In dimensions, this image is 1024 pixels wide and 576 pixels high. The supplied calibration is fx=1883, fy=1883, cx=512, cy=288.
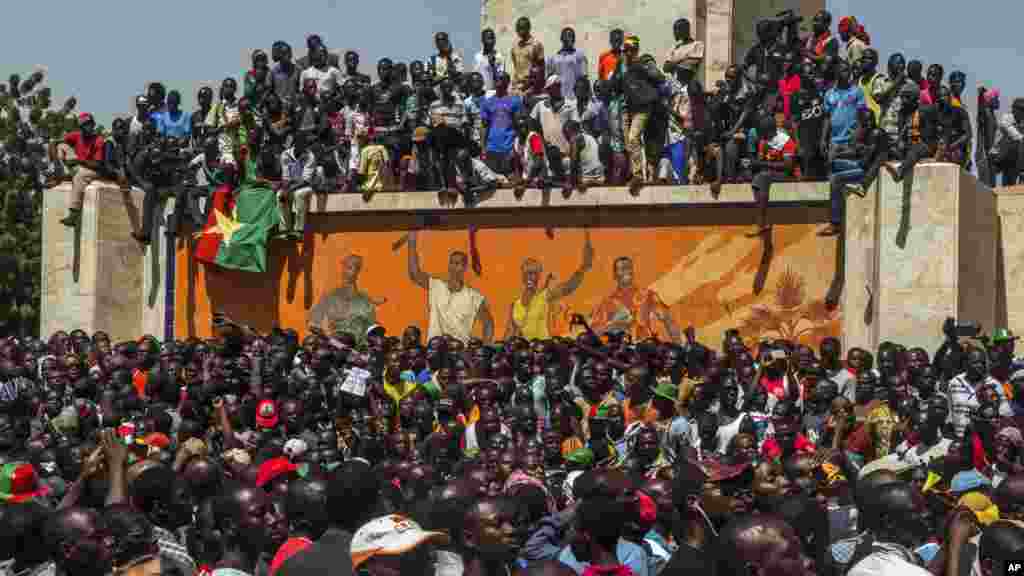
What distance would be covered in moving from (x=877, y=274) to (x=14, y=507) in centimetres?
1330

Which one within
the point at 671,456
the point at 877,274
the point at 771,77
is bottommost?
the point at 671,456

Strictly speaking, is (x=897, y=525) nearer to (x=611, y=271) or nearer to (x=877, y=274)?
(x=877, y=274)

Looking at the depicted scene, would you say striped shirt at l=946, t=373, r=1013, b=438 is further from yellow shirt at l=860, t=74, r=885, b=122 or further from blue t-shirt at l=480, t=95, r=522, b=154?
blue t-shirt at l=480, t=95, r=522, b=154

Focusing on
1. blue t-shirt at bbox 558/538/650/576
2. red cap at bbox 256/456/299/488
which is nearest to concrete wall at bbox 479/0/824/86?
red cap at bbox 256/456/299/488

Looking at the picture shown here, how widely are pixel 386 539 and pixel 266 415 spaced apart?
8697mm

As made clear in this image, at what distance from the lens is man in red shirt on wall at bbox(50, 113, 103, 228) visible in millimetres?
24062

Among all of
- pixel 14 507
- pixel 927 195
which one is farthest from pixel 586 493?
pixel 927 195

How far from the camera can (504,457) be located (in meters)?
11.6

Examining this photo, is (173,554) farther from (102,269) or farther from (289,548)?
(102,269)

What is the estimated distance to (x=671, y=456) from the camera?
516 inches

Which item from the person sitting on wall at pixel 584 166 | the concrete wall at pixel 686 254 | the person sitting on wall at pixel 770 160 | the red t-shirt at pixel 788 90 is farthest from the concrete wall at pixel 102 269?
the red t-shirt at pixel 788 90

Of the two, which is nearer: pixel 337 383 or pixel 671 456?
pixel 671 456

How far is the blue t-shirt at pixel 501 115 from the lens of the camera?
21.4 meters

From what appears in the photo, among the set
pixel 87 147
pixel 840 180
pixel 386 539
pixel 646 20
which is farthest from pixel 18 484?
pixel 646 20
